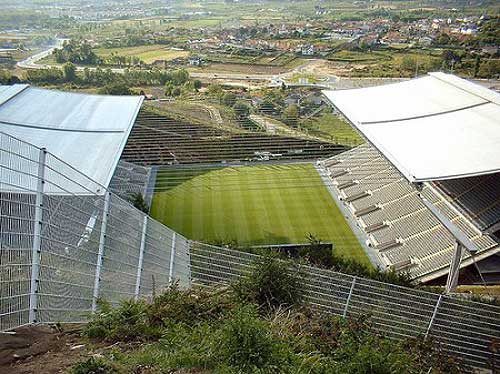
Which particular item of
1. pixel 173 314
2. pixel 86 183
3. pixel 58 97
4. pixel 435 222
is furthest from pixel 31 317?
pixel 58 97

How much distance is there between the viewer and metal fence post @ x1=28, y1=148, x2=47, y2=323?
16.9 feet

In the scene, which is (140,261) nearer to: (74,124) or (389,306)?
(389,306)

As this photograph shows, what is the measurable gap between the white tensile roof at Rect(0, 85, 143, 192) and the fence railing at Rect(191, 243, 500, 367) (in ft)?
15.6

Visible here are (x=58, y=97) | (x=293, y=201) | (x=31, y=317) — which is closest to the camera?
(x=31, y=317)

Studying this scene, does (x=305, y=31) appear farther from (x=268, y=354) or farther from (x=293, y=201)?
(x=268, y=354)

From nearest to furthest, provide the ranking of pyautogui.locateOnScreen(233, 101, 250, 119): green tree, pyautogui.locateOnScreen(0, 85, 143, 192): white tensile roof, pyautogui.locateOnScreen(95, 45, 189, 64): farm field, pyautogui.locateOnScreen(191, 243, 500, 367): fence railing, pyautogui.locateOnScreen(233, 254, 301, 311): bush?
pyautogui.locateOnScreen(233, 254, 301, 311): bush < pyautogui.locateOnScreen(191, 243, 500, 367): fence railing < pyautogui.locateOnScreen(0, 85, 143, 192): white tensile roof < pyautogui.locateOnScreen(233, 101, 250, 119): green tree < pyautogui.locateOnScreen(95, 45, 189, 64): farm field

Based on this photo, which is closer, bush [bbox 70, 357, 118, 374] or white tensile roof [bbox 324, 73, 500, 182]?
bush [bbox 70, 357, 118, 374]

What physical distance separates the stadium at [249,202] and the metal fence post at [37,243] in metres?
0.02

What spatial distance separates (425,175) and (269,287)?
7.09 metres

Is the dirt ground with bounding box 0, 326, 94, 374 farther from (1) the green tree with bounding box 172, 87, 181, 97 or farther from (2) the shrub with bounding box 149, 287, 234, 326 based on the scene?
(1) the green tree with bounding box 172, 87, 181, 97

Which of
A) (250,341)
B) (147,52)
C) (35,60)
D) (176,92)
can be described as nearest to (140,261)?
(250,341)

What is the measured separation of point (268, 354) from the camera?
4.75 meters

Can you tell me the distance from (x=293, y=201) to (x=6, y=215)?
14394 mm

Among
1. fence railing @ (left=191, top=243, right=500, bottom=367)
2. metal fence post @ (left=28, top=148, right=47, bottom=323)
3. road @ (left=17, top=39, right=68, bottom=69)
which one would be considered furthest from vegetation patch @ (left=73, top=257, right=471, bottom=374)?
road @ (left=17, top=39, right=68, bottom=69)
